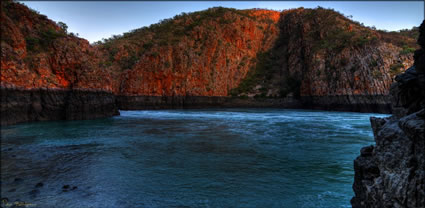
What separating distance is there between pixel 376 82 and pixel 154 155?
1281 inches

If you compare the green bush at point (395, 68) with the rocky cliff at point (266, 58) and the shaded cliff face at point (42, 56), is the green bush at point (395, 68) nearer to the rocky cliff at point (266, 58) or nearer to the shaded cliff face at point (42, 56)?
the rocky cliff at point (266, 58)

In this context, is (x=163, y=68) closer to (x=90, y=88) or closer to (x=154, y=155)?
(x=90, y=88)

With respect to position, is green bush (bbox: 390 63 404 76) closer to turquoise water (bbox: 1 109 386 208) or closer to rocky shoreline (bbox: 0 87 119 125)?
turquoise water (bbox: 1 109 386 208)

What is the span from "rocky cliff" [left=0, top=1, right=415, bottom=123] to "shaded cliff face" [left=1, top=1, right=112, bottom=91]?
79 mm

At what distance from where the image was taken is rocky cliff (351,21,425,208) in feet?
8.79

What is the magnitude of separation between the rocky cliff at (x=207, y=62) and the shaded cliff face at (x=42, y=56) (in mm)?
79

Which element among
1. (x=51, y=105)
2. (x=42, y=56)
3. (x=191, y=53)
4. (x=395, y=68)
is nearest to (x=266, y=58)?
(x=191, y=53)

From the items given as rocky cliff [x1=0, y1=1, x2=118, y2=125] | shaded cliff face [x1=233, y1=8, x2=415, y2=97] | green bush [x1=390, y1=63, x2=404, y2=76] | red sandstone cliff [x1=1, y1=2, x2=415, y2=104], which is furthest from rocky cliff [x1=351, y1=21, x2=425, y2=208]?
green bush [x1=390, y1=63, x2=404, y2=76]

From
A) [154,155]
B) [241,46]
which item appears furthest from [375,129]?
[241,46]

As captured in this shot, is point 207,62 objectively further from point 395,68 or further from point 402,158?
point 402,158

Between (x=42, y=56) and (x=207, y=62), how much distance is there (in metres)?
34.2

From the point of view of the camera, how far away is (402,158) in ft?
9.80

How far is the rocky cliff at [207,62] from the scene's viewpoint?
18.9 metres

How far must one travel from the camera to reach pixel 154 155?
348 inches
